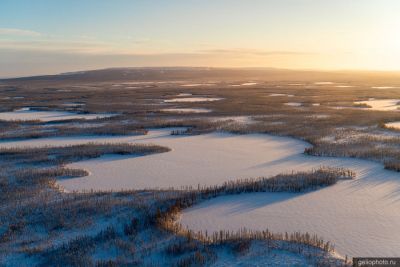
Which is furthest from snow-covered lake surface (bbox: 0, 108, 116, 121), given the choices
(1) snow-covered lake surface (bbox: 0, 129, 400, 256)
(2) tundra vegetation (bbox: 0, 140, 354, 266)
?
(2) tundra vegetation (bbox: 0, 140, 354, 266)

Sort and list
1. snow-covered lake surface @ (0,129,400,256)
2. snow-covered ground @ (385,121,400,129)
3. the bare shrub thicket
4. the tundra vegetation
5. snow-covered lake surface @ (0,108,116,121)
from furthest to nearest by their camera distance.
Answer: snow-covered lake surface @ (0,108,116,121), snow-covered ground @ (385,121,400,129), snow-covered lake surface @ (0,129,400,256), the bare shrub thicket, the tundra vegetation

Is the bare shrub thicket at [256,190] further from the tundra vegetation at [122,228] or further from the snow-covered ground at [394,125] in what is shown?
the snow-covered ground at [394,125]

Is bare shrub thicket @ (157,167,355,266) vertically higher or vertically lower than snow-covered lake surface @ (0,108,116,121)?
lower

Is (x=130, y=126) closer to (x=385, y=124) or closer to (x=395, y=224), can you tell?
(x=385, y=124)

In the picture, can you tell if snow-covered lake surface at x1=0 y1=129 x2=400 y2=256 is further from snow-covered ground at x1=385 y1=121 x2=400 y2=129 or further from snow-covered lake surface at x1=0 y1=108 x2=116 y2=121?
snow-covered lake surface at x1=0 y1=108 x2=116 y2=121

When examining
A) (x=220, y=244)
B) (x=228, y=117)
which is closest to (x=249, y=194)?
(x=220, y=244)

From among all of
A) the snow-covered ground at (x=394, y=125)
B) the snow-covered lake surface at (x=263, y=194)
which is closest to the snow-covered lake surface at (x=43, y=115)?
the snow-covered lake surface at (x=263, y=194)

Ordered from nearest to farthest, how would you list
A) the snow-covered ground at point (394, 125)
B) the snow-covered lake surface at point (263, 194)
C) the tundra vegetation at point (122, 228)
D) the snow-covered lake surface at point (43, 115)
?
the tundra vegetation at point (122, 228), the snow-covered lake surface at point (263, 194), the snow-covered ground at point (394, 125), the snow-covered lake surface at point (43, 115)

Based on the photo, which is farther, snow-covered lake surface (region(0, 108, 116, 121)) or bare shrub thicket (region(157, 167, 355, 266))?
snow-covered lake surface (region(0, 108, 116, 121))

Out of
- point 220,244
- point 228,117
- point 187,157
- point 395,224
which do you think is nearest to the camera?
point 220,244
